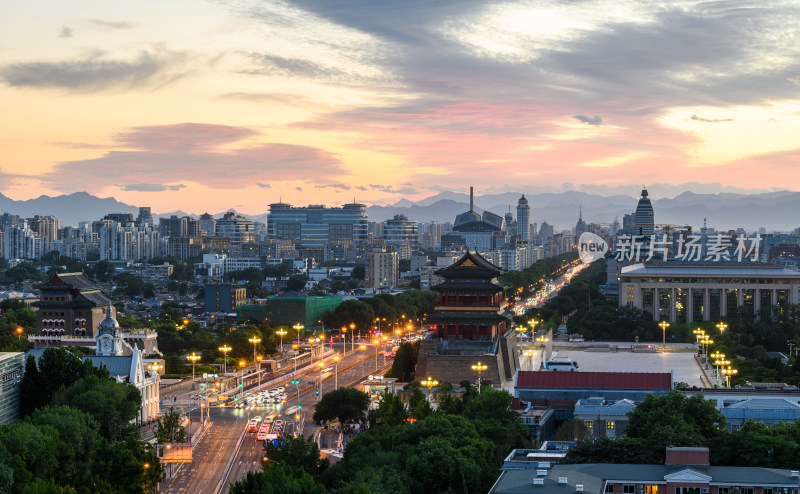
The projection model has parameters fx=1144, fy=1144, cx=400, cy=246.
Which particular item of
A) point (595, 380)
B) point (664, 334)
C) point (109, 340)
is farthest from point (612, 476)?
point (664, 334)

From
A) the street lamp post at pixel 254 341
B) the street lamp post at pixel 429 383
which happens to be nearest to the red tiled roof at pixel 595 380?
the street lamp post at pixel 429 383

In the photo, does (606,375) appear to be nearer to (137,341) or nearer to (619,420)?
(619,420)

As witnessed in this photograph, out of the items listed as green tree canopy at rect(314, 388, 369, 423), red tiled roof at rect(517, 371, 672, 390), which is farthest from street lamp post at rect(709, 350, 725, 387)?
green tree canopy at rect(314, 388, 369, 423)

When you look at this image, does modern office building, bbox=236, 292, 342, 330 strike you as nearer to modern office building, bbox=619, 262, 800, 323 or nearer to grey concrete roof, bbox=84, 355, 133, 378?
modern office building, bbox=619, 262, 800, 323

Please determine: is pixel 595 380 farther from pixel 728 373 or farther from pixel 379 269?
pixel 379 269

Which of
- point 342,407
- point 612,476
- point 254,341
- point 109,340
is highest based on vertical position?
point 109,340

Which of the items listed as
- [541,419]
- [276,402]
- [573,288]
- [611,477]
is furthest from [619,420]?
[573,288]

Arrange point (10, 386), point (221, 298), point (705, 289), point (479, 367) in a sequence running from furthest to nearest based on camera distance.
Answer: point (221, 298)
point (705, 289)
point (479, 367)
point (10, 386)
